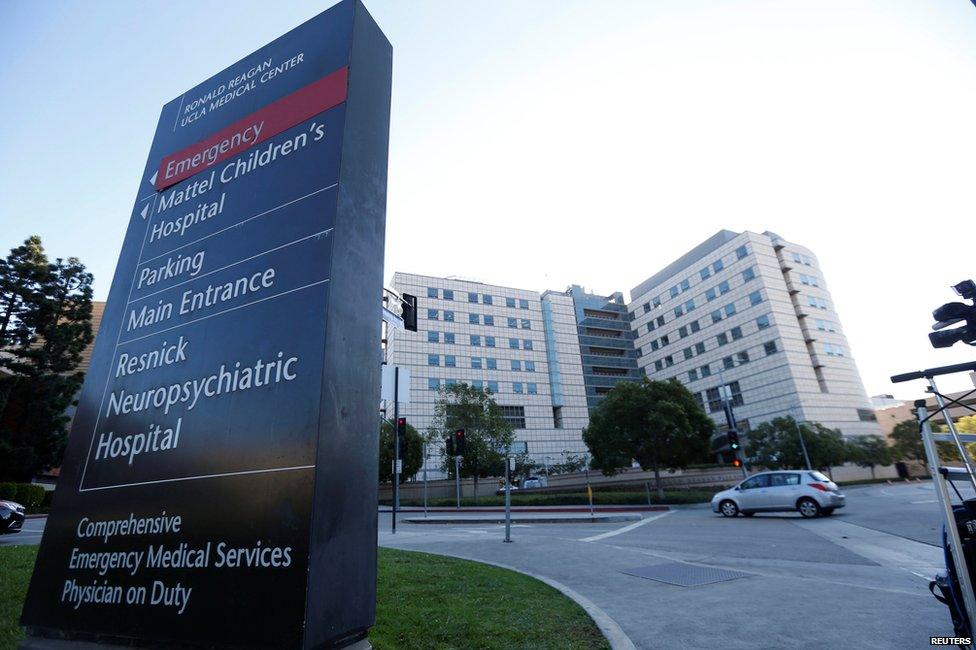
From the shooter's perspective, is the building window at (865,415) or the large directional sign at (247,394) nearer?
the large directional sign at (247,394)

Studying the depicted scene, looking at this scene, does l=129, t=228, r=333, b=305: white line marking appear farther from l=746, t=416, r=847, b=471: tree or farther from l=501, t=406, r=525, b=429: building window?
l=501, t=406, r=525, b=429: building window

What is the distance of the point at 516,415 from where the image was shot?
217 feet

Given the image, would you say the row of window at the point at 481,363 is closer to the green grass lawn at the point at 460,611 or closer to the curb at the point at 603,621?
the green grass lawn at the point at 460,611

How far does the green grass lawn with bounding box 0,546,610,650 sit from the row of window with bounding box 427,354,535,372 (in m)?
55.8

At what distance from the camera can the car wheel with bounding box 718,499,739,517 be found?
17.7m

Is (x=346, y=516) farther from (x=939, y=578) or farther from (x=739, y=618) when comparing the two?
(x=739, y=618)

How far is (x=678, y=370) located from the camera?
7656cm

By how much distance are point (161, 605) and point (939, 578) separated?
536 cm

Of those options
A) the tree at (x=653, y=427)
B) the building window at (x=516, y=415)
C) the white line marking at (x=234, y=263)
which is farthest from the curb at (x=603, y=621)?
the building window at (x=516, y=415)

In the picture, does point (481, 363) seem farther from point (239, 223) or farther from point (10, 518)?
point (239, 223)

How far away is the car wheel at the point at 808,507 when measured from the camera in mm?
15742

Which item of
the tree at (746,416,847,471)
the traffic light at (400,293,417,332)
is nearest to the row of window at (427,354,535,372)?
the tree at (746,416,847,471)

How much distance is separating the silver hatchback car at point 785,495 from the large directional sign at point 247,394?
18.2 meters

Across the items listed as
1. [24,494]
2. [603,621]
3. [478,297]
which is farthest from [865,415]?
[24,494]
